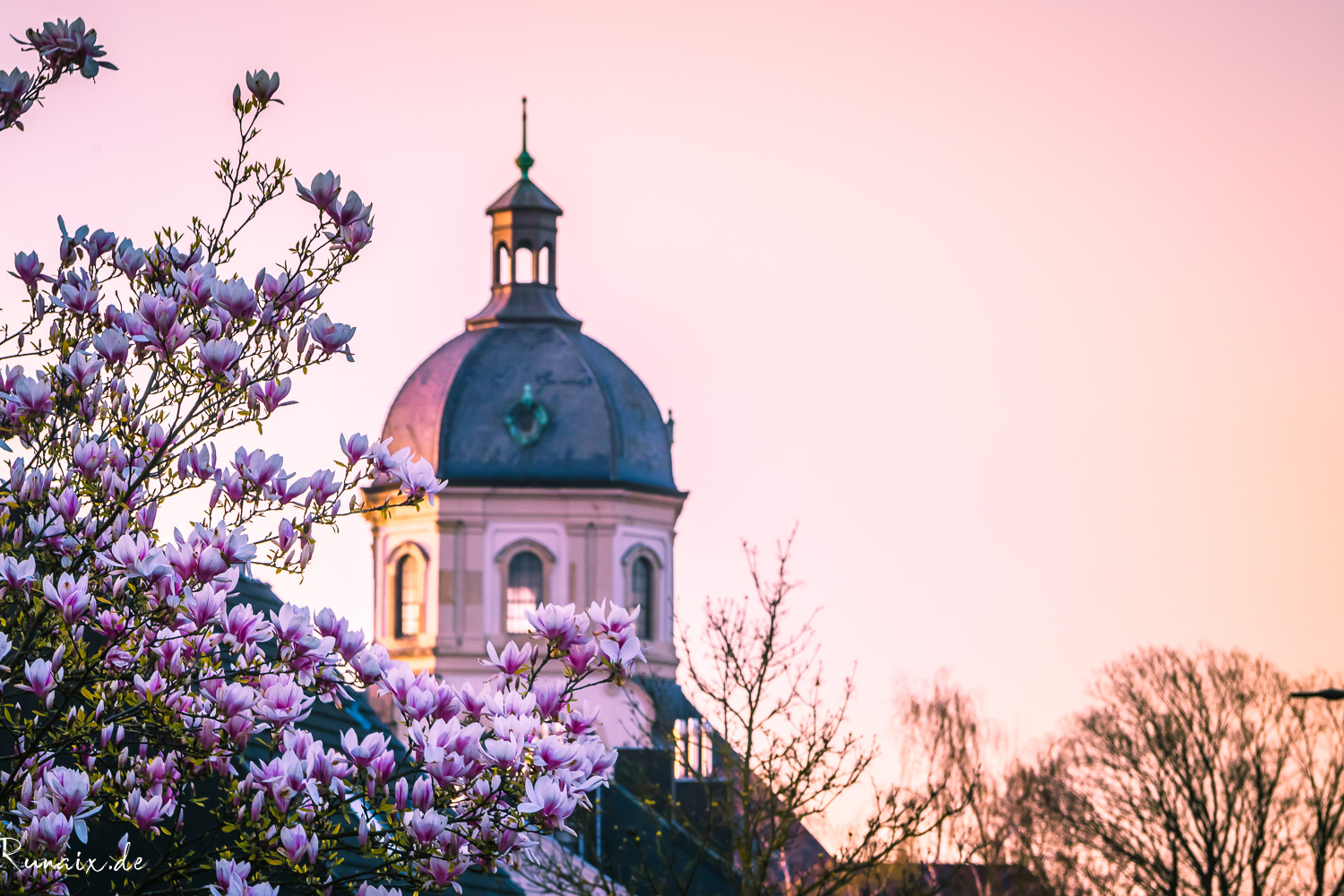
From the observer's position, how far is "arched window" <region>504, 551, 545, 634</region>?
57188 mm

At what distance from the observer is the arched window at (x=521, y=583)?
57.2 meters

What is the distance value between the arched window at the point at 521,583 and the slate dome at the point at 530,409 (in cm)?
195

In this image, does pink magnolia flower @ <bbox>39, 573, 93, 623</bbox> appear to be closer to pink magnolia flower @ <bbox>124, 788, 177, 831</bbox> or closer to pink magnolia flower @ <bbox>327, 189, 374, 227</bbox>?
Answer: pink magnolia flower @ <bbox>124, 788, 177, 831</bbox>

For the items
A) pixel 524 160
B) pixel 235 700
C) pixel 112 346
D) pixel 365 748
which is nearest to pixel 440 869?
pixel 365 748

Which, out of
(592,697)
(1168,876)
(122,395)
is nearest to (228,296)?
(122,395)

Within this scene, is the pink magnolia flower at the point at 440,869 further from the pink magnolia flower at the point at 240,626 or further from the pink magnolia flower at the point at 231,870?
the pink magnolia flower at the point at 240,626

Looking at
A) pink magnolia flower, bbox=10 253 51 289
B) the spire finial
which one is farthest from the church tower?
pink magnolia flower, bbox=10 253 51 289

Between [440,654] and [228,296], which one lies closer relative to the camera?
[228,296]

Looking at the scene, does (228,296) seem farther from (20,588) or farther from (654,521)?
(654,521)

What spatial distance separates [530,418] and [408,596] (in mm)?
5570

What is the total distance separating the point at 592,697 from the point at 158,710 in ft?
158

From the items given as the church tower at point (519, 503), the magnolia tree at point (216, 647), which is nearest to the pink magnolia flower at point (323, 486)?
the magnolia tree at point (216, 647)

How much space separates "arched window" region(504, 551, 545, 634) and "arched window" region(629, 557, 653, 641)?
239 centimetres

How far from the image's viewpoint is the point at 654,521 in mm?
58625
